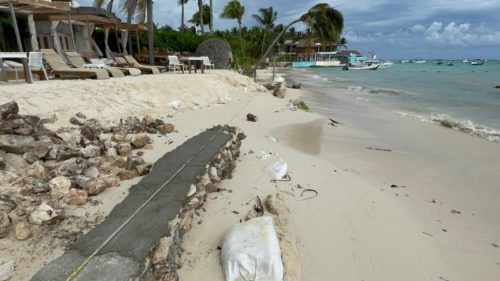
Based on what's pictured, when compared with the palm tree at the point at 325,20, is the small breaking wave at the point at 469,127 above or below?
below

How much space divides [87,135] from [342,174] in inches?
169

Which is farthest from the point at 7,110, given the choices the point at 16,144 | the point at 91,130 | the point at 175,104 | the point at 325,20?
the point at 325,20

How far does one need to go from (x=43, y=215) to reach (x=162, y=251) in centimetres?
133

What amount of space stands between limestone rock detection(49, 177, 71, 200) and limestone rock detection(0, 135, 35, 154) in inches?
39.8

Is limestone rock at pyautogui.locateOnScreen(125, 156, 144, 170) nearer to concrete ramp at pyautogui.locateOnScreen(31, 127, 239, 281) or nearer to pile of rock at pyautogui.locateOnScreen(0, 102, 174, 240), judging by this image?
pile of rock at pyautogui.locateOnScreen(0, 102, 174, 240)

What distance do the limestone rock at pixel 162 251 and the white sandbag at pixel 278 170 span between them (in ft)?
7.84

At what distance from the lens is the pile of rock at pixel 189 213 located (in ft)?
8.01

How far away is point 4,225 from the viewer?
9.16 ft

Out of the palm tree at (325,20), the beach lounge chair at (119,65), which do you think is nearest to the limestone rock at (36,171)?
the beach lounge chair at (119,65)

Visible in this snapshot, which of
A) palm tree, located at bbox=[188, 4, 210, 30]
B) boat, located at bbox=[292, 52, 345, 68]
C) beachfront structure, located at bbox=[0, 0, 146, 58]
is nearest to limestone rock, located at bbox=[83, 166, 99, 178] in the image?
beachfront structure, located at bbox=[0, 0, 146, 58]

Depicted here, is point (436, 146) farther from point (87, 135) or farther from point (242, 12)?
point (242, 12)

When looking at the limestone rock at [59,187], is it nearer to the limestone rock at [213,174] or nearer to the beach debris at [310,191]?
the limestone rock at [213,174]

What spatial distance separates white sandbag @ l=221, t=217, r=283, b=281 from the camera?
250cm

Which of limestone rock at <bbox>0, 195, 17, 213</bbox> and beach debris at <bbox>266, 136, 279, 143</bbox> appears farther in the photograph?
beach debris at <bbox>266, 136, 279, 143</bbox>
